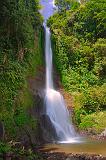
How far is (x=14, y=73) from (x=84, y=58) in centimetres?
1497

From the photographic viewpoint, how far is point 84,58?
35.4m

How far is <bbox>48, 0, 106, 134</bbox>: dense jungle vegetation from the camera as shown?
29.1 meters

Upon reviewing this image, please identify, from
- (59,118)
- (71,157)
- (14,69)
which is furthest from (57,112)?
(71,157)

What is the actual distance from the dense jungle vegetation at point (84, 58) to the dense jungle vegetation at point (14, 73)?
6079 millimetres

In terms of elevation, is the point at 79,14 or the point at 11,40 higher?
the point at 79,14

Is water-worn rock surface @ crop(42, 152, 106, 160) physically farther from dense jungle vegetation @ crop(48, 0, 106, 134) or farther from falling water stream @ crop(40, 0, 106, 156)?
dense jungle vegetation @ crop(48, 0, 106, 134)

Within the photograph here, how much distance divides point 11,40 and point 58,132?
6731 millimetres

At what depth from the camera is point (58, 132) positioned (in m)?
24.9

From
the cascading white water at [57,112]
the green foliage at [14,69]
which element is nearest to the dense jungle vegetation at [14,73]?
the green foliage at [14,69]

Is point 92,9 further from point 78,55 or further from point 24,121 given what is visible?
point 24,121

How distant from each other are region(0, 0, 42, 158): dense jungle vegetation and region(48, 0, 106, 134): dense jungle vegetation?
608cm

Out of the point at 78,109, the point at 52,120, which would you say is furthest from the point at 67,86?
the point at 52,120

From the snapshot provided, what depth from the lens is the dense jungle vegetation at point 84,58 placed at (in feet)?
95.5

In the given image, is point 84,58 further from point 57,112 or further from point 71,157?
point 71,157
